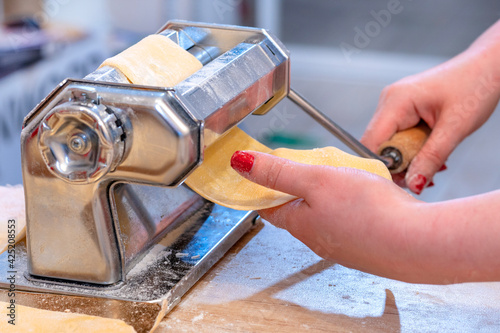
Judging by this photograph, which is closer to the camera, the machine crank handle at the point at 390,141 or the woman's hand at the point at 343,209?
the woman's hand at the point at 343,209

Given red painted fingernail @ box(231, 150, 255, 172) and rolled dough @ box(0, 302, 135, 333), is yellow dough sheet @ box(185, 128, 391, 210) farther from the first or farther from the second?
rolled dough @ box(0, 302, 135, 333)

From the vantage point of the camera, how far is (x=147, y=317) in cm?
A: 69

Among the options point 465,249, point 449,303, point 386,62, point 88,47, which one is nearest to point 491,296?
point 449,303

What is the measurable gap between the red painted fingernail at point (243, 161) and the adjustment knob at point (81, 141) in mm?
143

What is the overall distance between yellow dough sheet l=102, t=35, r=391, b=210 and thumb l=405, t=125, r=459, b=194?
0.78 ft

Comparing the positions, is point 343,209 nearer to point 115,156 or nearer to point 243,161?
point 243,161

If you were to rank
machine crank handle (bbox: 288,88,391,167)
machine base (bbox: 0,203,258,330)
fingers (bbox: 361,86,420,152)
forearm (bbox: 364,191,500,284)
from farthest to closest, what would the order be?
fingers (bbox: 361,86,420,152), machine crank handle (bbox: 288,88,391,167), machine base (bbox: 0,203,258,330), forearm (bbox: 364,191,500,284)

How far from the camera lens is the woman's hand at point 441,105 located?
1018 millimetres

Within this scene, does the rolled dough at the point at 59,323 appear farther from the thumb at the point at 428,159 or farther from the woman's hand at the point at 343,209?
the thumb at the point at 428,159

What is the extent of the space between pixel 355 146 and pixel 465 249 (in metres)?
0.37

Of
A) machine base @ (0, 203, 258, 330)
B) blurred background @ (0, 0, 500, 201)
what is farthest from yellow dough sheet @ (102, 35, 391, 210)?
blurred background @ (0, 0, 500, 201)

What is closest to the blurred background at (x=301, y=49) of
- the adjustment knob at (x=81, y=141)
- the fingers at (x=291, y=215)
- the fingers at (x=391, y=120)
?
the fingers at (x=391, y=120)

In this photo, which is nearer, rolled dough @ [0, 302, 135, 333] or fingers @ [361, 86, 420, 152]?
rolled dough @ [0, 302, 135, 333]

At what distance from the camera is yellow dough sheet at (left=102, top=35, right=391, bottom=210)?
72 cm
